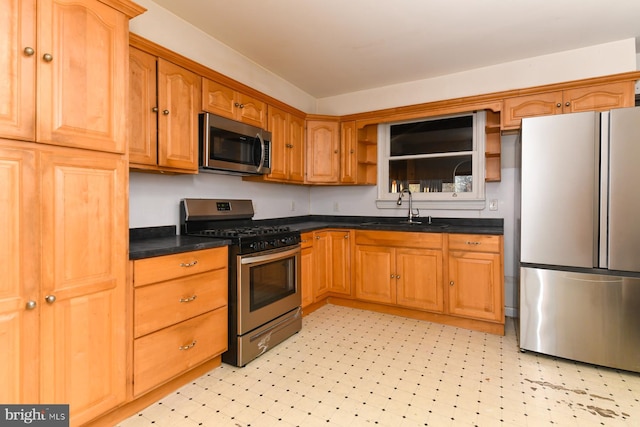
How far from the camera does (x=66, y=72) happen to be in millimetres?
1490

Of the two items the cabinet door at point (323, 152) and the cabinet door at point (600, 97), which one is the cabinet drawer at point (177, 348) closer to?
the cabinet door at point (323, 152)

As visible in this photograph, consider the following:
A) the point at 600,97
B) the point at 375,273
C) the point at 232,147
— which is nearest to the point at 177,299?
the point at 232,147

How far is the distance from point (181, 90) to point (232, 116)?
0.50 meters

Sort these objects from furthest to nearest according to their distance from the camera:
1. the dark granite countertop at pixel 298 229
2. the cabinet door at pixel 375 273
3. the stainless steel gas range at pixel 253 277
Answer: the cabinet door at pixel 375 273
the stainless steel gas range at pixel 253 277
the dark granite countertop at pixel 298 229

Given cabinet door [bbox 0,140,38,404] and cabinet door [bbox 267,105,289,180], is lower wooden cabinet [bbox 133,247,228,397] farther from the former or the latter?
cabinet door [bbox 267,105,289,180]

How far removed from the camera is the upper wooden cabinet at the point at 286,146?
330 cm

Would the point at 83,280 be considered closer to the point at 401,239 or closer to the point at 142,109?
the point at 142,109

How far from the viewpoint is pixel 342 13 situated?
246cm

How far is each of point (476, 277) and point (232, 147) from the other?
2.44 metres

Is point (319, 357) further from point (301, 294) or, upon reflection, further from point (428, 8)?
point (428, 8)

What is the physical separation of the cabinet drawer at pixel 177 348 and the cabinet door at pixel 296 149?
1758 millimetres

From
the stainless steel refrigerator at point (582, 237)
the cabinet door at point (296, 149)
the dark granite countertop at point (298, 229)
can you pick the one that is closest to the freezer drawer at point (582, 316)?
the stainless steel refrigerator at point (582, 237)

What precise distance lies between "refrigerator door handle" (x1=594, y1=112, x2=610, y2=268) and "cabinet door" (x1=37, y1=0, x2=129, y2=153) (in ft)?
9.98

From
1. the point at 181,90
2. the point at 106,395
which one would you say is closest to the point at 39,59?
the point at 181,90
